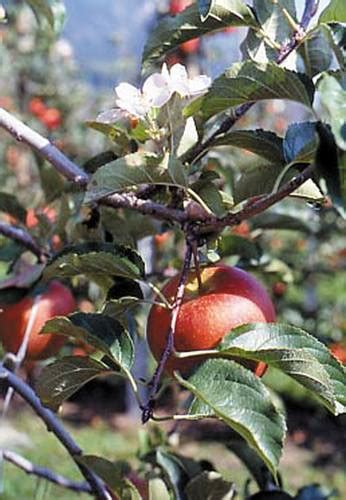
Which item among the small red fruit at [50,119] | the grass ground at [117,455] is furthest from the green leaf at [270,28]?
the small red fruit at [50,119]

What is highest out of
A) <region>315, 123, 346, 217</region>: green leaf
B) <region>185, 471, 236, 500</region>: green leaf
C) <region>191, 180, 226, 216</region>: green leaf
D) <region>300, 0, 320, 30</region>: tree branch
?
<region>300, 0, 320, 30</region>: tree branch

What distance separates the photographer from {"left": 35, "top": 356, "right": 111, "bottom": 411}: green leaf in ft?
2.37

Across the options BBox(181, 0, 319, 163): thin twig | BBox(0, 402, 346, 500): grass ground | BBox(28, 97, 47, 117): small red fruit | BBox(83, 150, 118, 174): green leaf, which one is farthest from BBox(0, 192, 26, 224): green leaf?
BBox(28, 97, 47, 117): small red fruit

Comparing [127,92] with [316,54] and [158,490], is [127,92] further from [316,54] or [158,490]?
[158,490]

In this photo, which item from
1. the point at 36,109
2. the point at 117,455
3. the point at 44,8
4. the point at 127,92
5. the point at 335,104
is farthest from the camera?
the point at 36,109

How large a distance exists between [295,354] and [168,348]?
0.10 metres

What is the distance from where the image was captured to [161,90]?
0.74 m

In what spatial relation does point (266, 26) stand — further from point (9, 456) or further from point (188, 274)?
point (9, 456)

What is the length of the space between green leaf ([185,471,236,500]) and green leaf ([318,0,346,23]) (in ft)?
1.45

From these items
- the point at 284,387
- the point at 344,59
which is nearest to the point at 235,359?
the point at 344,59

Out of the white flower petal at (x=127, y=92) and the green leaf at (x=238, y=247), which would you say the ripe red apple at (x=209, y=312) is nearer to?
the white flower petal at (x=127, y=92)

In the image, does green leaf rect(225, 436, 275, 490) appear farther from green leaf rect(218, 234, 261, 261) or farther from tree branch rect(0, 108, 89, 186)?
tree branch rect(0, 108, 89, 186)

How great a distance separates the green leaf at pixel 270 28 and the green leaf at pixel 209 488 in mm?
398

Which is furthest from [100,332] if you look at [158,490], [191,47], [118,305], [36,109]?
[36,109]
